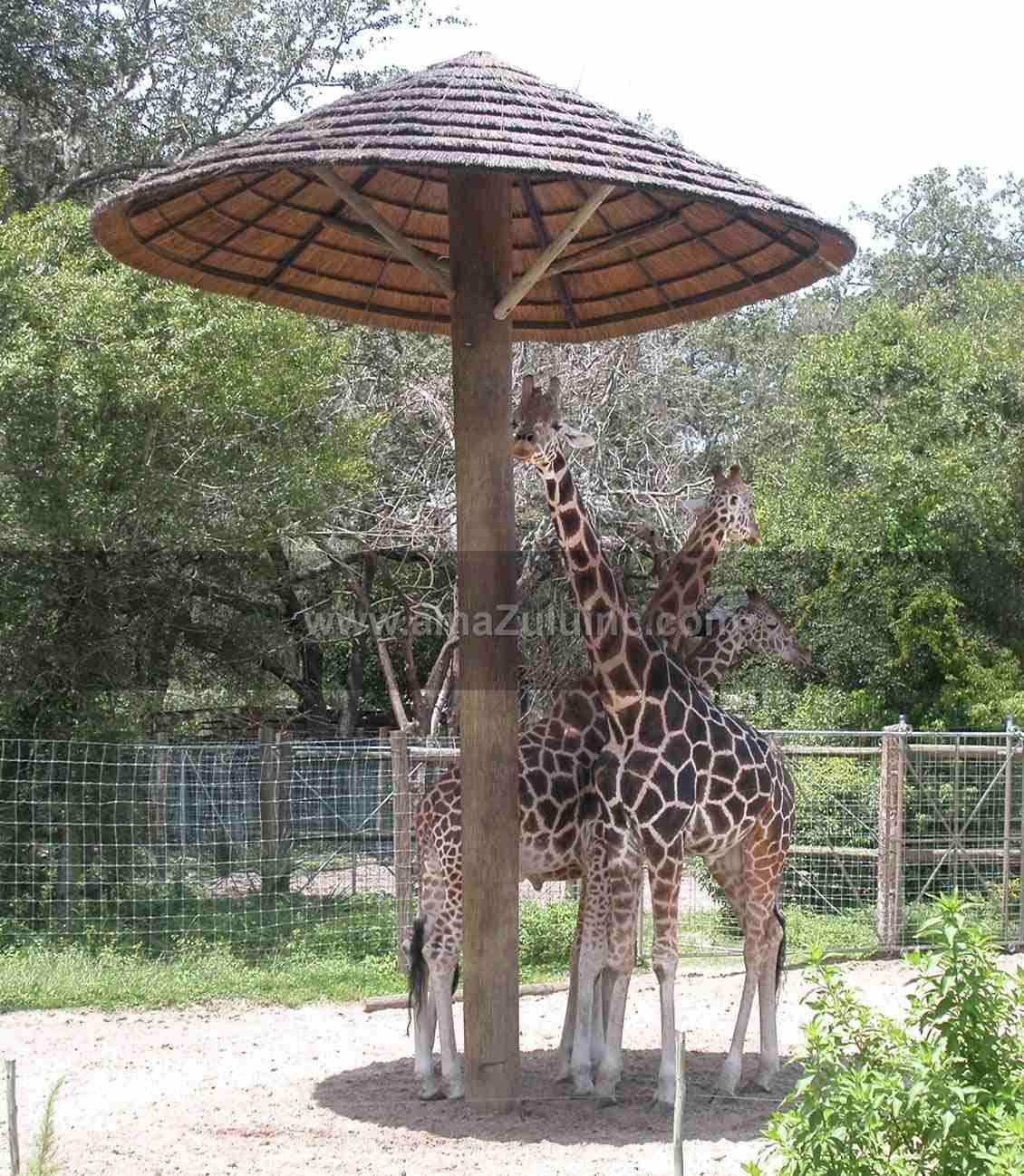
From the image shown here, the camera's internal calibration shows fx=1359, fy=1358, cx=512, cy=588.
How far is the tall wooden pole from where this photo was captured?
6242mm

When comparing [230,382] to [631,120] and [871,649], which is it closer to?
[631,120]

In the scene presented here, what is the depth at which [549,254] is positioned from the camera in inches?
238

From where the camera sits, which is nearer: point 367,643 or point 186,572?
point 186,572

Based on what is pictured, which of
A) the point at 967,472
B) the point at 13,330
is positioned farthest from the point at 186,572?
the point at 967,472

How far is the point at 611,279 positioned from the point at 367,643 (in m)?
12.3

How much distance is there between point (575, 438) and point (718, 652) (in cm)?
177

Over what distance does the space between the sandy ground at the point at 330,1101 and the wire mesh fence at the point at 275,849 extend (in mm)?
1472

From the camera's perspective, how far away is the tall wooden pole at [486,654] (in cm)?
624

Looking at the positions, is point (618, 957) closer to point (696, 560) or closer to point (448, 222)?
point (696, 560)

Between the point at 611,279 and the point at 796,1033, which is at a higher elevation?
the point at 611,279

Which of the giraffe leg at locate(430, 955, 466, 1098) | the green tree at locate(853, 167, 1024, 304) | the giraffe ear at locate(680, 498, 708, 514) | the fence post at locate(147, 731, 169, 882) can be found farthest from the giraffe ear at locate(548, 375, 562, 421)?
the green tree at locate(853, 167, 1024, 304)

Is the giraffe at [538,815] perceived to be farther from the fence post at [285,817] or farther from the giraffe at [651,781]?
the fence post at [285,817]

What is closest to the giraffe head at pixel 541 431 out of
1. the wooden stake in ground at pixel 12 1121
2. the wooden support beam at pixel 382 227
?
the wooden support beam at pixel 382 227

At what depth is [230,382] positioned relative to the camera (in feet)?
35.1
